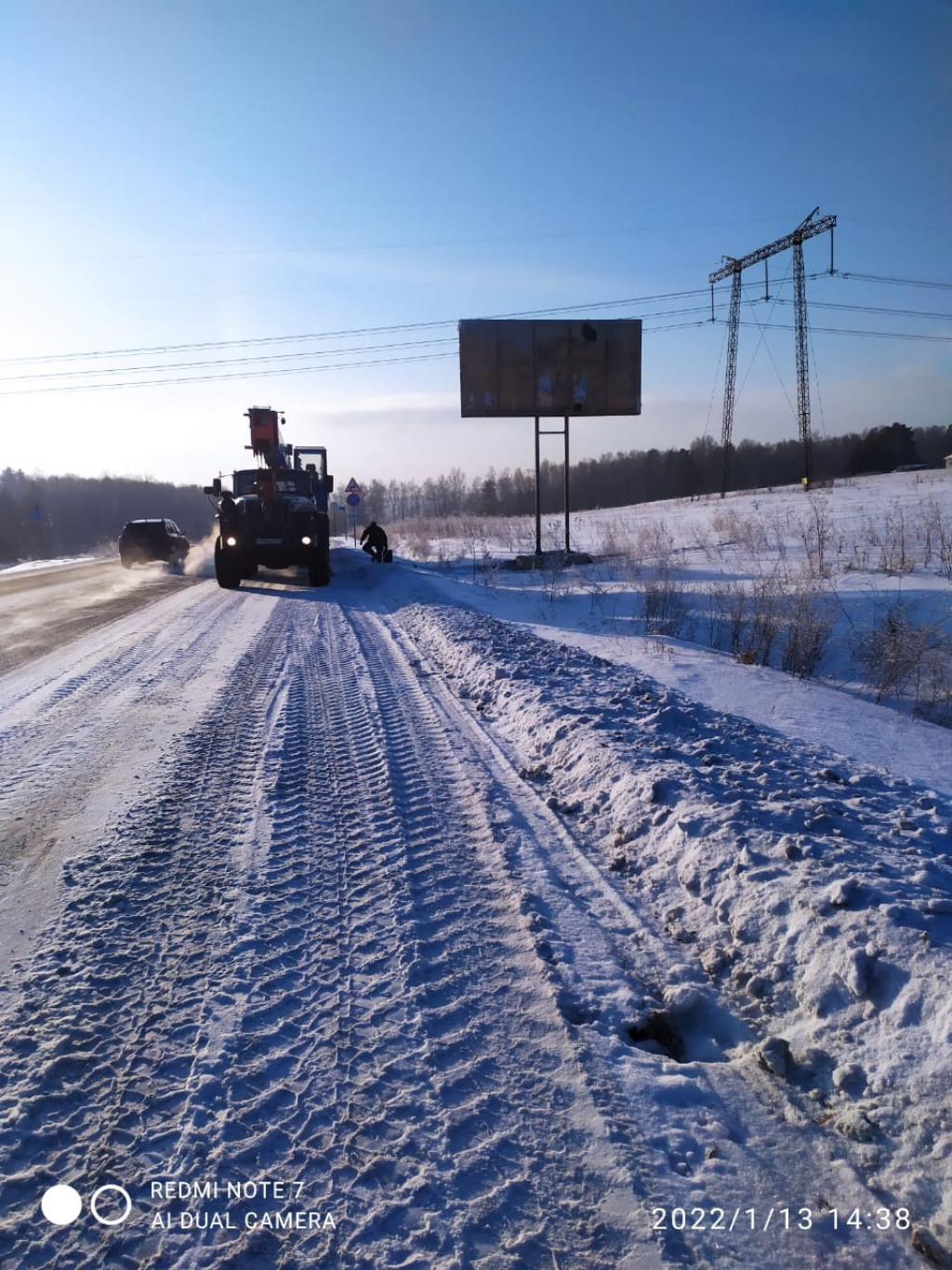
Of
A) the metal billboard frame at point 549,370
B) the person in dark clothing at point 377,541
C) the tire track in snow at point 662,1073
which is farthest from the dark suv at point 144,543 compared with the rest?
the tire track in snow at point 662,1073

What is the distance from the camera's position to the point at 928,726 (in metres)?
5.61

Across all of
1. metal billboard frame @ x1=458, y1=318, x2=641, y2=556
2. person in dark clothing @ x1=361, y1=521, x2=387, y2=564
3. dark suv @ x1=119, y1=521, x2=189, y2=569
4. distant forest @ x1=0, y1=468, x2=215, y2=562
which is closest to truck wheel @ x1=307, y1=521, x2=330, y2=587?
person in dark clothing @ x1=361, y1=521, x2=387, y2=564

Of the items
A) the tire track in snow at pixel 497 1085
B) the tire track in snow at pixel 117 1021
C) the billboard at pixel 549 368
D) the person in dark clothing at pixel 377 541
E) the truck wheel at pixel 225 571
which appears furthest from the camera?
the person in dark clothing at pixel 377 541

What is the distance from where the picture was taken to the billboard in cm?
2067

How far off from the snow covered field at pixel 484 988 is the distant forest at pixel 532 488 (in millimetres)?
65746

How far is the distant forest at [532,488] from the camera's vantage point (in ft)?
236

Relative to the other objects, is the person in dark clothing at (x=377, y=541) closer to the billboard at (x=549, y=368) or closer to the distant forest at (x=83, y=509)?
the billboard at (x=549, y=368)

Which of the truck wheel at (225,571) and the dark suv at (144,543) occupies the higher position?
the dark suv at (144,543)

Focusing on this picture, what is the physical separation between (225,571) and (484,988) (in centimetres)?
1618

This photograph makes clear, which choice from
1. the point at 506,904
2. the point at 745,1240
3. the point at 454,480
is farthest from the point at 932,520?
the point at 454,480

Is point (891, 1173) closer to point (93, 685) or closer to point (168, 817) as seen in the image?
point (168, 817)

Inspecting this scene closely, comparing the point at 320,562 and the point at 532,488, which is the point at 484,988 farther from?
the point at 532,488

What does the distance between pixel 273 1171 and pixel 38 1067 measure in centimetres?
95

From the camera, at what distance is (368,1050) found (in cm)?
243
